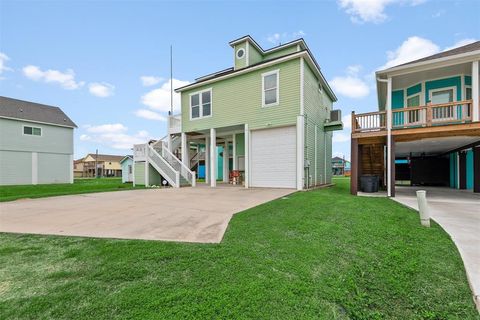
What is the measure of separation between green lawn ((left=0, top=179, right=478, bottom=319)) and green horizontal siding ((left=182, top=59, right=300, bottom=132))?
308 inches

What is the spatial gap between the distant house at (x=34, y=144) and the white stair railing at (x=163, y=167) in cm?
1274

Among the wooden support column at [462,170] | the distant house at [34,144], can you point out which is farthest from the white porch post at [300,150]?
the distant house at [34,144]

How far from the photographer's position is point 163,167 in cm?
1380

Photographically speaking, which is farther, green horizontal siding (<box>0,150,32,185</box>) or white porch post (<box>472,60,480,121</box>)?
green horizontal siding (<box>0,150,32,185</box>)

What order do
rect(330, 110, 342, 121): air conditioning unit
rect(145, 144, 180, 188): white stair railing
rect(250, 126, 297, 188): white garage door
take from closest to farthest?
rect(250, 126, 297, 188): white garage door < rect(145, 144, 180, 188): white stair railing < rect(330, 110, 342, 121): air conditioning unit

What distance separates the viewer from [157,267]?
2689 millimetres

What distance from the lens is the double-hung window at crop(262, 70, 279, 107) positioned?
36.5 feet

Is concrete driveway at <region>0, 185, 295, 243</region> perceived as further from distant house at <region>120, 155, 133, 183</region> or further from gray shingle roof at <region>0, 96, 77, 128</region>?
gray shingle roof at <region>0, 96, 77, 128</region>

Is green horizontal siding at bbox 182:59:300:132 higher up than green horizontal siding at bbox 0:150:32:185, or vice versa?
green horizontal siding at bbox 182:59:300:132

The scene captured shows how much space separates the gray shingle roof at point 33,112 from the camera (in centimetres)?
1886

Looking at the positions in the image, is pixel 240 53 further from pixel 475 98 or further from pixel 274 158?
pixel 475 98

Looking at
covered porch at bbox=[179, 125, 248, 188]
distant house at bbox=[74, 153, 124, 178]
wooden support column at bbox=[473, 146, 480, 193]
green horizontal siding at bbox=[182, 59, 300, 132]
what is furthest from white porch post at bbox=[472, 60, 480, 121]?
distant house at bbox=[74, 153, 124, 178]

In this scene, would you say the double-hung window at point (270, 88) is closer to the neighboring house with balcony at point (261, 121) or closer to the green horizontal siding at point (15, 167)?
the neighboring house with balcony at point (261, 121)

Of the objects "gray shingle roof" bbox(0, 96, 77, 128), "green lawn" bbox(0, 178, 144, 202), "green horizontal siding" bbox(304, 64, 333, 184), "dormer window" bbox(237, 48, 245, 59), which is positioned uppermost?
"dormer window" bbox(237, 48, 245, 59)
